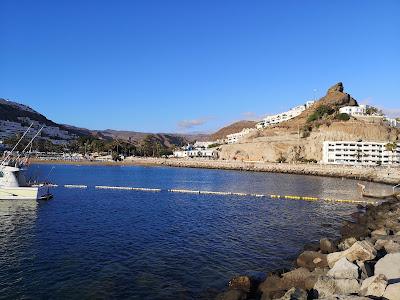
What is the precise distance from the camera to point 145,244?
27.3m

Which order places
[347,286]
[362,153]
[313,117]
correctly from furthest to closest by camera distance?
[313,117]
[362,153]
[347,286]

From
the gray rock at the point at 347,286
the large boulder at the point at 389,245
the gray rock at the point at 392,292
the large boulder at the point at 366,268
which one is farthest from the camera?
the large boulder at the point at 389,245

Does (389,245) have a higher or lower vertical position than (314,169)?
lower

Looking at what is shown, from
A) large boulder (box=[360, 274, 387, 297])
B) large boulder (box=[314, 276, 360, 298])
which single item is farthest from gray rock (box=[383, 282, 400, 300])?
large boulder (box=[314, 276, 360, 298])

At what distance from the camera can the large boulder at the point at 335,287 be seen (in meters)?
14.0

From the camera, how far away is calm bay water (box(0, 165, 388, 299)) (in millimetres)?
19188

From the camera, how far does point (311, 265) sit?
20.4 meters

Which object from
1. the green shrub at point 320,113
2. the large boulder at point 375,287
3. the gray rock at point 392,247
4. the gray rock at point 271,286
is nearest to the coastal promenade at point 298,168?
the green shrub at point 320,113

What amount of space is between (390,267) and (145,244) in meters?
16.7

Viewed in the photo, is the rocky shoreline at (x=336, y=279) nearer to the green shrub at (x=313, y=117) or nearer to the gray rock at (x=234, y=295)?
the gray rock at (x=234, y=295)

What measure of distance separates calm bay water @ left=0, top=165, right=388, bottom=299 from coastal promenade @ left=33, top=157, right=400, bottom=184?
5079cm

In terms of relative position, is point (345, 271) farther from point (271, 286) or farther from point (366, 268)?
point (271, 286)

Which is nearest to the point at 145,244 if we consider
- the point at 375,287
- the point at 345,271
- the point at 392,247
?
the point at 345,271

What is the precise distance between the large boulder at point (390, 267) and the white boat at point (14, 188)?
1682 inches
